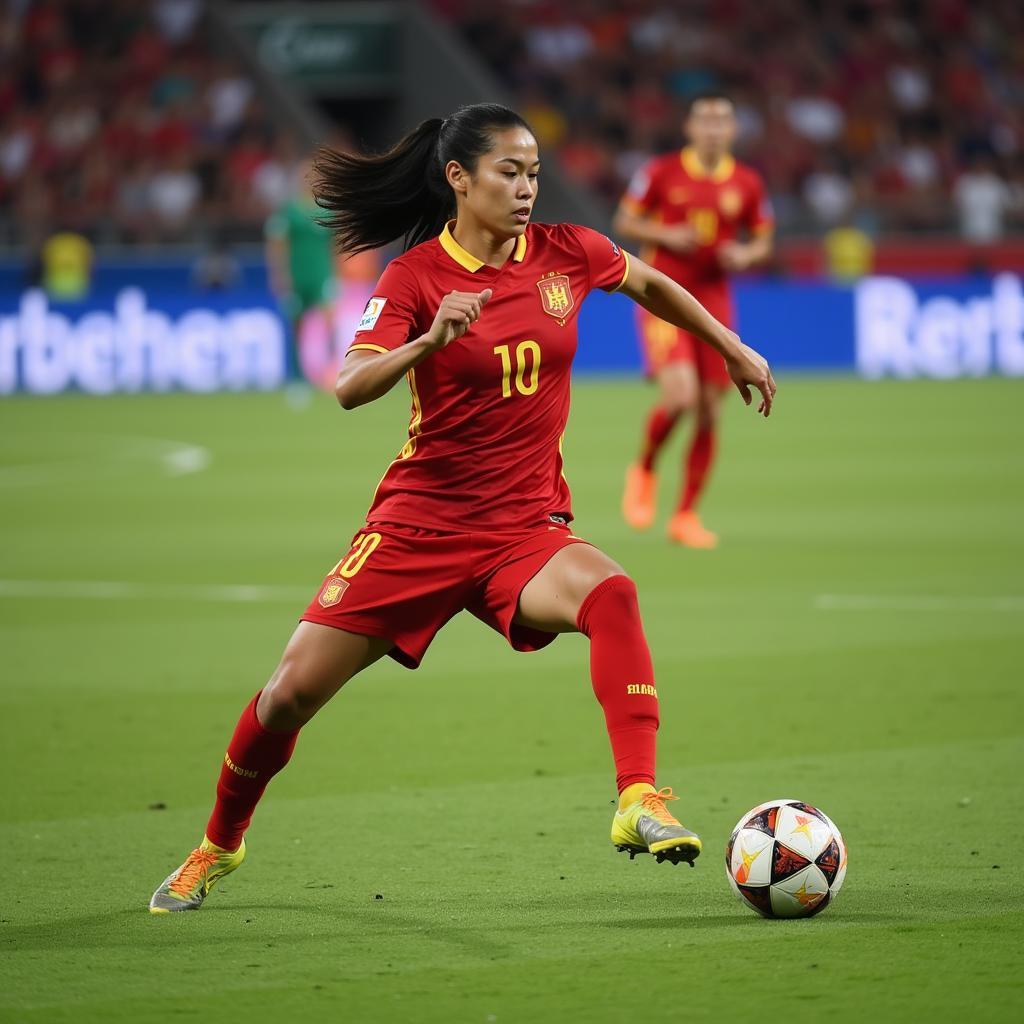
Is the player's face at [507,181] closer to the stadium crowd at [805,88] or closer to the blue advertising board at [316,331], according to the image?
the blue advertising board at [316,331]

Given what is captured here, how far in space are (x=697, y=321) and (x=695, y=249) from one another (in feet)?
24.2

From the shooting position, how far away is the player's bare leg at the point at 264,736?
5082 mm

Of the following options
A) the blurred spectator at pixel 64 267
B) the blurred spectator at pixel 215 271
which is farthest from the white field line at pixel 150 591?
the blurred spectator at pixel 215 271

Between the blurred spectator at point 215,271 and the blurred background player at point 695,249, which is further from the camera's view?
the blurred spectator at point 215,271

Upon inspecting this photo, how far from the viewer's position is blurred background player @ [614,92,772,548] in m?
12.8

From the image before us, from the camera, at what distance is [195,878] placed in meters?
5.19

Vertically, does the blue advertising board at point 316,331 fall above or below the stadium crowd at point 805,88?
below

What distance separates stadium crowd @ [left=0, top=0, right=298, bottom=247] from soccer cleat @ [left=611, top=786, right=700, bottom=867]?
26.0 metres

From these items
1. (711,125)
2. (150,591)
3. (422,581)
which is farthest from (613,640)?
(711,125)

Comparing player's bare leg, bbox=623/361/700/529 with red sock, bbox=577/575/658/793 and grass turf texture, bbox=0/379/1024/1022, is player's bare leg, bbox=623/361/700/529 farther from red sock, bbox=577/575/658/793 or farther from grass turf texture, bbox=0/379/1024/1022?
red sock, bbox=577/575/658/793

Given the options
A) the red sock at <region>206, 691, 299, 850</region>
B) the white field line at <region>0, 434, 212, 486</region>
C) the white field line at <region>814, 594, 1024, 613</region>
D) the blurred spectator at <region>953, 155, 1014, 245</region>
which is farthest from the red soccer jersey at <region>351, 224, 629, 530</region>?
the blurred spectator at <region>953, 155, 1014, 245</region>

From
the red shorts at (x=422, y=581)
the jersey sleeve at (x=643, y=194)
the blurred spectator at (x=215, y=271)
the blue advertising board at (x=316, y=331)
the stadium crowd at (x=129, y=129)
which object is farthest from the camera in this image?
the stadium crowd at (x=129, y=129)

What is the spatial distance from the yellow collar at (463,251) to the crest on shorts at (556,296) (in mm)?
99

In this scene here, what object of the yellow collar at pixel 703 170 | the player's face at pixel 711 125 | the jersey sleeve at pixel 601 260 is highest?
the player's face at pixel 711 125
